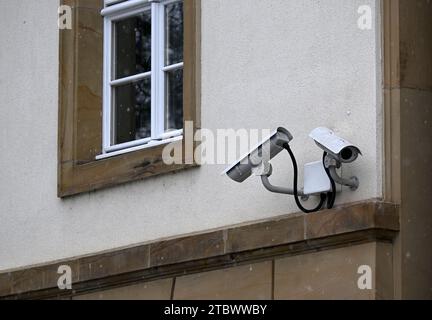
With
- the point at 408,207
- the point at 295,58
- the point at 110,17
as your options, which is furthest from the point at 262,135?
the point at 110,17

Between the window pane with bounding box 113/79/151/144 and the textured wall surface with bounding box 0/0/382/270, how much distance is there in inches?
19.3

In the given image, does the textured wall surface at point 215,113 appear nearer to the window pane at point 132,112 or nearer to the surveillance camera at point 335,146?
the surveillance camera at point 335,146

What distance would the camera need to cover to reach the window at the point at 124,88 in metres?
11.9

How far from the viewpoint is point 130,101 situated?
12.6 m

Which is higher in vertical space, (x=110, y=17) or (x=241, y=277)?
(x=110, y=17)

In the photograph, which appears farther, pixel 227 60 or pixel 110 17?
pixel 110 17

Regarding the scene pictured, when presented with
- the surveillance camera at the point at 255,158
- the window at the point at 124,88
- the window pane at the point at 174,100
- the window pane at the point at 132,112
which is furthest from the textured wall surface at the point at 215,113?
the window pane at the point at 132,112

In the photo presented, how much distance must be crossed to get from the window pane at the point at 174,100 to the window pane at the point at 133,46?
350mm

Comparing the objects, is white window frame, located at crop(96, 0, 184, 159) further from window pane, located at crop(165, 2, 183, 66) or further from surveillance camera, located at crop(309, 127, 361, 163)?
surveillance camera, located at crop(309, 127, 361, 163)

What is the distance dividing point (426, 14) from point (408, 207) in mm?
1287
